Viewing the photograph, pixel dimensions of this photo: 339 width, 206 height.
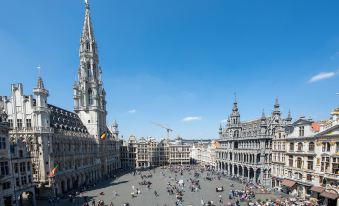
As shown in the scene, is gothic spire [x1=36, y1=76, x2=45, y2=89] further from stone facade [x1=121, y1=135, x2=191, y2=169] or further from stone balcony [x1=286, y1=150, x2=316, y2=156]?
stone facade [x1=121, y1=135, x2=191, y2=169]

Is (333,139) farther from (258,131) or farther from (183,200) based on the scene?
(183,200)

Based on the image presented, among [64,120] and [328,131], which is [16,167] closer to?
[64,120]

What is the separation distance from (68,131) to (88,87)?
20.6 meters

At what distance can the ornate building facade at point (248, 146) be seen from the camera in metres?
49.1

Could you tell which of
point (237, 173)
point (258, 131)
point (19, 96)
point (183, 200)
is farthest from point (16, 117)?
point (237, 173)

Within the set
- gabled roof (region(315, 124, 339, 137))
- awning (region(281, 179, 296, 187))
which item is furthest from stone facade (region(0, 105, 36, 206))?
gabled roof (region(315, 124, 339, 137))

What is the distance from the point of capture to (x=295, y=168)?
38906 millimetres

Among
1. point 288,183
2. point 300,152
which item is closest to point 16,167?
point 288,183

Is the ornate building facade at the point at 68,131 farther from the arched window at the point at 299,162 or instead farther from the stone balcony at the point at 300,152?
the arched window at the point at 299,162

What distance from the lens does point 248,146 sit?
5650cm

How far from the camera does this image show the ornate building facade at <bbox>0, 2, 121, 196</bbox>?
38.9 m

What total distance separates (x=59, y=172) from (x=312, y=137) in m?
51.7

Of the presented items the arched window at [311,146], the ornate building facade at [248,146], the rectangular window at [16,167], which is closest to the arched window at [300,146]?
the arched window at [311,146]

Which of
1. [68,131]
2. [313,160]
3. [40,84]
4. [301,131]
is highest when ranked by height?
[40,84]
